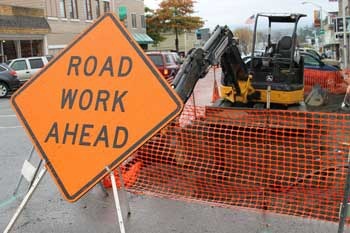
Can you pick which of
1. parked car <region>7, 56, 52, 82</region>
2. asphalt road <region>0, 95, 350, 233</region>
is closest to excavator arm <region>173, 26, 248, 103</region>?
asphalt road <region>0, 95, 350, 233</region>

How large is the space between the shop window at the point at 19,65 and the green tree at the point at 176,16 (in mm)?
43385

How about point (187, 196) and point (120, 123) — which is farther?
point (187, 196)

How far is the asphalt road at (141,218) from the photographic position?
16.3 ft

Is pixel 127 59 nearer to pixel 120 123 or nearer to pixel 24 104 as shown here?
pixel 120 123

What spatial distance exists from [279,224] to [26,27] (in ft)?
103

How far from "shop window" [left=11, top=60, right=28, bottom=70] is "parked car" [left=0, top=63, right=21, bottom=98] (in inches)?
32.6

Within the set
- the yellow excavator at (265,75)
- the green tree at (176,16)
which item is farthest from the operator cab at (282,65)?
the green tree at (176,16)

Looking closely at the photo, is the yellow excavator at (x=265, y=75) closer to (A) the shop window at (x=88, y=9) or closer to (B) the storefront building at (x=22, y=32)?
(B) the storefront building at (x=22, y=32)

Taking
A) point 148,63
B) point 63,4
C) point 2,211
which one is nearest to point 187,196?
point 2,211

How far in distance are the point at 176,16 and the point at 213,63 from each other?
194 ft

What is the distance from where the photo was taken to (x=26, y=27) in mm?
33094

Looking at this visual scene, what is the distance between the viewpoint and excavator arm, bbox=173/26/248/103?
278 inches

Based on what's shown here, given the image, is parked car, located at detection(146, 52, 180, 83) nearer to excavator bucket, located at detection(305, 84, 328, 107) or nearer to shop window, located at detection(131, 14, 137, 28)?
excavator bucket, located at detection(305, 84, 328, 107)

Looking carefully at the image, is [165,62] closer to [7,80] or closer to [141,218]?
[7,80]
